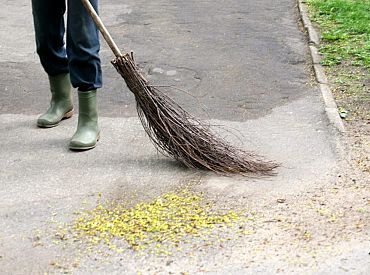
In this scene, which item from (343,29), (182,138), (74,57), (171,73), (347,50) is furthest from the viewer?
(343,29)

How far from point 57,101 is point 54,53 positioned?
41cm

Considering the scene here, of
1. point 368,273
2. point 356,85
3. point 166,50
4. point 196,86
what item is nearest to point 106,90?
point 196,86

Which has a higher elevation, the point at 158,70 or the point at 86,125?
the point at 86,125

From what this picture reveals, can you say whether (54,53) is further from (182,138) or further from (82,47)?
(182,138)

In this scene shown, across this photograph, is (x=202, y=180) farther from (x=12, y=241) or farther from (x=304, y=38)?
(x=304, y=38)

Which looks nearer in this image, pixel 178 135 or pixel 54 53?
pixel 178 135

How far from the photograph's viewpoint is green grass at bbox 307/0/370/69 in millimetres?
7422

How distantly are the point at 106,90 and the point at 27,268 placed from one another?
3055 mm

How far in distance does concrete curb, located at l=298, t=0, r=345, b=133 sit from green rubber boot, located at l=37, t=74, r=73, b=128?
6.56 feet

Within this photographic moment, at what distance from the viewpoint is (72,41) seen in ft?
16.7

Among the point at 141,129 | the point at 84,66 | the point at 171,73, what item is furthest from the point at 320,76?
the point at 84,66

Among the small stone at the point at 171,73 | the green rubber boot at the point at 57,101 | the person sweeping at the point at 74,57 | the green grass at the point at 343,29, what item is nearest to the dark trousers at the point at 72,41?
the person sweeping at the point at 74,57

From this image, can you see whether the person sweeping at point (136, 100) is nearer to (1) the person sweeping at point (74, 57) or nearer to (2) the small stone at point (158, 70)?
(1) the person sweeping at point (74, 57)

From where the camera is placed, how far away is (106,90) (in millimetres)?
6676
